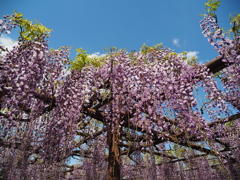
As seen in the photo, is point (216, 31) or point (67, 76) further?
point (67, 76)

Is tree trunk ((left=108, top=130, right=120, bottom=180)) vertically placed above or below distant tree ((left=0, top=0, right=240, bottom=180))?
below

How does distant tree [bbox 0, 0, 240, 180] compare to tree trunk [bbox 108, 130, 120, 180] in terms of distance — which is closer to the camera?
distant tree [bbox 0, 0, 240, 180]

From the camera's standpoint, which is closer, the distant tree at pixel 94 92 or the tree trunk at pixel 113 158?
the distant tree at pixel 94 92

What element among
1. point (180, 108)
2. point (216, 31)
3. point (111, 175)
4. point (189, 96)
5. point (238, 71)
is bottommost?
point (111, 175)

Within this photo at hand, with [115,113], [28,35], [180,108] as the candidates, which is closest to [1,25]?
[28,35]

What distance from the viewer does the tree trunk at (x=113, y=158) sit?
4145 millimetres

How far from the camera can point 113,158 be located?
14.3 feet

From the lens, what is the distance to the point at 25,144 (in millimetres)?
3980

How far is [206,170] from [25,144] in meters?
7.94

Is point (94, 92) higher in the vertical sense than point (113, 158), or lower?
higher

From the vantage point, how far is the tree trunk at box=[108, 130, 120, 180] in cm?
414

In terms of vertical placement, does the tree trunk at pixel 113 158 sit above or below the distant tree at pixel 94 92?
below

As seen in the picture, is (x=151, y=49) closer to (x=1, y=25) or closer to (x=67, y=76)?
(x=67, y=76)

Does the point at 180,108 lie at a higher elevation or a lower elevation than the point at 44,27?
lower
